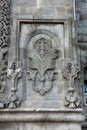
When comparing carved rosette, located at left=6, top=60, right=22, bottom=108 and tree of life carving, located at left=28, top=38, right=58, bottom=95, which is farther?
tree of life carving, located at left=28, top=38, right=58, bottom=95

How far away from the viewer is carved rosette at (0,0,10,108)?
6504 millimetres

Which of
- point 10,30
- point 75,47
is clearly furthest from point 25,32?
point 75,47

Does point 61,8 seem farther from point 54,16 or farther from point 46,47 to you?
point 46,47

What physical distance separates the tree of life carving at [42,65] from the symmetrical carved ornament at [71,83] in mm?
300

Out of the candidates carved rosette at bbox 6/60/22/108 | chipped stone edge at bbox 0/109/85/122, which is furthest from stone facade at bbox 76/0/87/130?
carved rosette at bbox 6/60/22/108

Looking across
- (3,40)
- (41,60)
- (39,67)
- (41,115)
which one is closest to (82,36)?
(41,60)

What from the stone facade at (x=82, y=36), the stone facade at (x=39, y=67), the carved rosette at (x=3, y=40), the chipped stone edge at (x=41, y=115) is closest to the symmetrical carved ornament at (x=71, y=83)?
the stone facade at (x=39, y=67)

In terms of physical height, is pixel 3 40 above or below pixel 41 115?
above

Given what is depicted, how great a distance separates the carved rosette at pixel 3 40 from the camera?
21.3 feet

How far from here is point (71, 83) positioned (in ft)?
21.3

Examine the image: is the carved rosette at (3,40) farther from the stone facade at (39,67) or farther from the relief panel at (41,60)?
the relief panel at (41,60)

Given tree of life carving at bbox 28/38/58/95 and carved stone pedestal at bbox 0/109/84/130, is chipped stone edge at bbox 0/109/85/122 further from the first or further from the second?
tree of life carving at bbox 28/38/58/95

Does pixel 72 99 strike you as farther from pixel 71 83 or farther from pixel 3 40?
pixel 3 40

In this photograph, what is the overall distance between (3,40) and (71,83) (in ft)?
6.25
